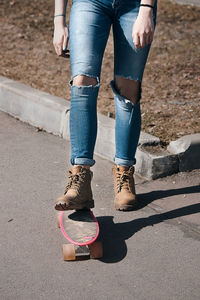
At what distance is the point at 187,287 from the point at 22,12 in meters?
7.03

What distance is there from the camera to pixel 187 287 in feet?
9.37

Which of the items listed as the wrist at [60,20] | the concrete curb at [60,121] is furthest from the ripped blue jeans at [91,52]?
the concrete curb at [60,121]

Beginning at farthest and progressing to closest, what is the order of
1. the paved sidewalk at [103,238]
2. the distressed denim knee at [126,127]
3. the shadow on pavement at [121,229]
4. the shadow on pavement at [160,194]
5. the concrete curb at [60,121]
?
the concrete curb at [60,121], the shadow on pavement at [160,194], the distressed denim knee at [126,127], the shadow on pavement at [121,229], the paved sidewalk at [103,238]

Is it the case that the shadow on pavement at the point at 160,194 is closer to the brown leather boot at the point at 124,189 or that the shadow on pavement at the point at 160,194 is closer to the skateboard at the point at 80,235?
the brown leather boot at the point at 124,189

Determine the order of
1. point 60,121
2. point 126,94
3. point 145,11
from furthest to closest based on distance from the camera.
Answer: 1. point 60,121
2. point 126,94
3. point 145,11

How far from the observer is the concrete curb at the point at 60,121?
13.9 feet

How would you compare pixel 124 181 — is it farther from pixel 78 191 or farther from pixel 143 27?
pixel 143 27

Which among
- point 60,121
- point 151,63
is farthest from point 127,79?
point 151,63

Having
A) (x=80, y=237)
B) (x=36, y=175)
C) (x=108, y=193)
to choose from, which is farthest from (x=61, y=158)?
(x=80, y=237)

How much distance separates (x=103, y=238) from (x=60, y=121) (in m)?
1.93

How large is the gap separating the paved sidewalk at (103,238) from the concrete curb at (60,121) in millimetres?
101

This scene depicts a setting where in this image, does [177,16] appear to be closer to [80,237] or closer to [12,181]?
[12,181]

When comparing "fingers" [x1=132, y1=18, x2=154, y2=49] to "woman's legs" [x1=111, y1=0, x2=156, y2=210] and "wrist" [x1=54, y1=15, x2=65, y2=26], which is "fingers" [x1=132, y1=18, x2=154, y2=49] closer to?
"woman's legs" [x1=111, y1=0, x2=156, y2=210]

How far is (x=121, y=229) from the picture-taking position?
3.50m
